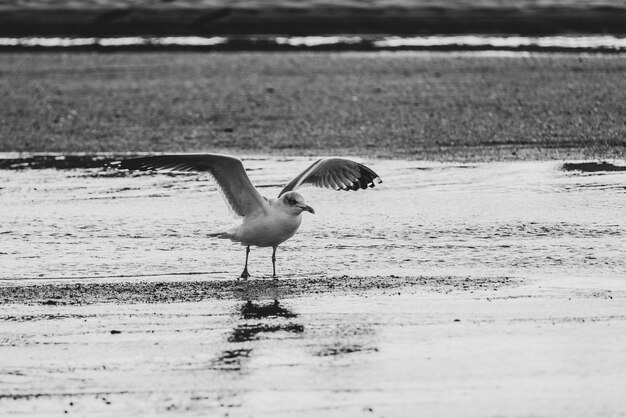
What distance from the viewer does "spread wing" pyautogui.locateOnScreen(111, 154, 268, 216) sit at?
9.32m

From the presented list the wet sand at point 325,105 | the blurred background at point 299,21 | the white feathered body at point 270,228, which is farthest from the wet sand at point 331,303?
the blurred background at point 299,21

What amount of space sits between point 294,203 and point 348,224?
1478 mm

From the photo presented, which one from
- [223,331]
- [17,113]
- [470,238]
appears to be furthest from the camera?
[17,113]

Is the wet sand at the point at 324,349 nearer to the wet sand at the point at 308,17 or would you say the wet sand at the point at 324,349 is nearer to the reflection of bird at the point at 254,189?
the reflection of bird at the point at 254,189

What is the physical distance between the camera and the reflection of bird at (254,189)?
9039 mm

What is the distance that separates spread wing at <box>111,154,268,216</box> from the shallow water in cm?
41

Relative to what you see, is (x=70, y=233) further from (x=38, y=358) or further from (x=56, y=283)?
(x=38, y=358)

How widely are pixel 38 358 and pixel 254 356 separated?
43.3 inches

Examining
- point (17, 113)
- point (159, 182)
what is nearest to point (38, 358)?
point (159, 182)

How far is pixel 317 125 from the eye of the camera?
16.0m

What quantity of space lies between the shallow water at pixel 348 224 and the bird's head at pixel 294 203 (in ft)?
1.22

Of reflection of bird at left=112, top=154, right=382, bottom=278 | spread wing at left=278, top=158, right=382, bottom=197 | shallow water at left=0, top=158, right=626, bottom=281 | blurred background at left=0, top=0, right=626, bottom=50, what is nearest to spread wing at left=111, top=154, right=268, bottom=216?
reflection of bird at left=112, top=154, right=382, bottom=278

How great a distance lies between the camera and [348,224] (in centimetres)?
1043

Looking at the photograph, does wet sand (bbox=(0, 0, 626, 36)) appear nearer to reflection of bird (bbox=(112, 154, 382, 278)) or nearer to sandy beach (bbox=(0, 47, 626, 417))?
sandy beach (bbox=(0, 47, 626, 417))
